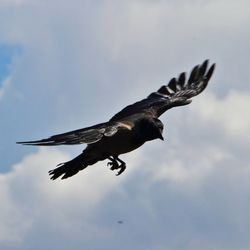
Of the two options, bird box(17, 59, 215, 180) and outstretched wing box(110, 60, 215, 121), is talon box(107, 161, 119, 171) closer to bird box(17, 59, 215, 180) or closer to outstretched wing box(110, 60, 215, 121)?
bird box(17, 59, 215, 180)

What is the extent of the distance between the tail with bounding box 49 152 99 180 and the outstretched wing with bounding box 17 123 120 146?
153 cm

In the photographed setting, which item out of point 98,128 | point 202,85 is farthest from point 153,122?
point 202,85

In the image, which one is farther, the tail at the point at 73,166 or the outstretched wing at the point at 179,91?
the outstretched wing at the point at 179,91

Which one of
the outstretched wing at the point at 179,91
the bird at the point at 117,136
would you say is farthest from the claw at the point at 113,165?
the outstretched wing at the point at 179,91

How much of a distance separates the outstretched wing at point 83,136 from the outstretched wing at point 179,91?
4740mm

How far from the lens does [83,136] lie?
81.9ft

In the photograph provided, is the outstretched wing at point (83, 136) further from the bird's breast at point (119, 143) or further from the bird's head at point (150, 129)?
the bird's head at point (150, 129)

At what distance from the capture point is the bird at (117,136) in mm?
24942

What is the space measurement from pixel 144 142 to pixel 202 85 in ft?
21.5

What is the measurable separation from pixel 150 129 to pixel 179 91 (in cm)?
610

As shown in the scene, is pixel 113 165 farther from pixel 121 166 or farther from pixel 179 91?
pixel 179 91

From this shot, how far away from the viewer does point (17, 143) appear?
2105cm

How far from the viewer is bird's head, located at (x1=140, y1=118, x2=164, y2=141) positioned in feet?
89.7

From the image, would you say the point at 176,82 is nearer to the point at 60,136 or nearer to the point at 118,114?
the point at 118,114
